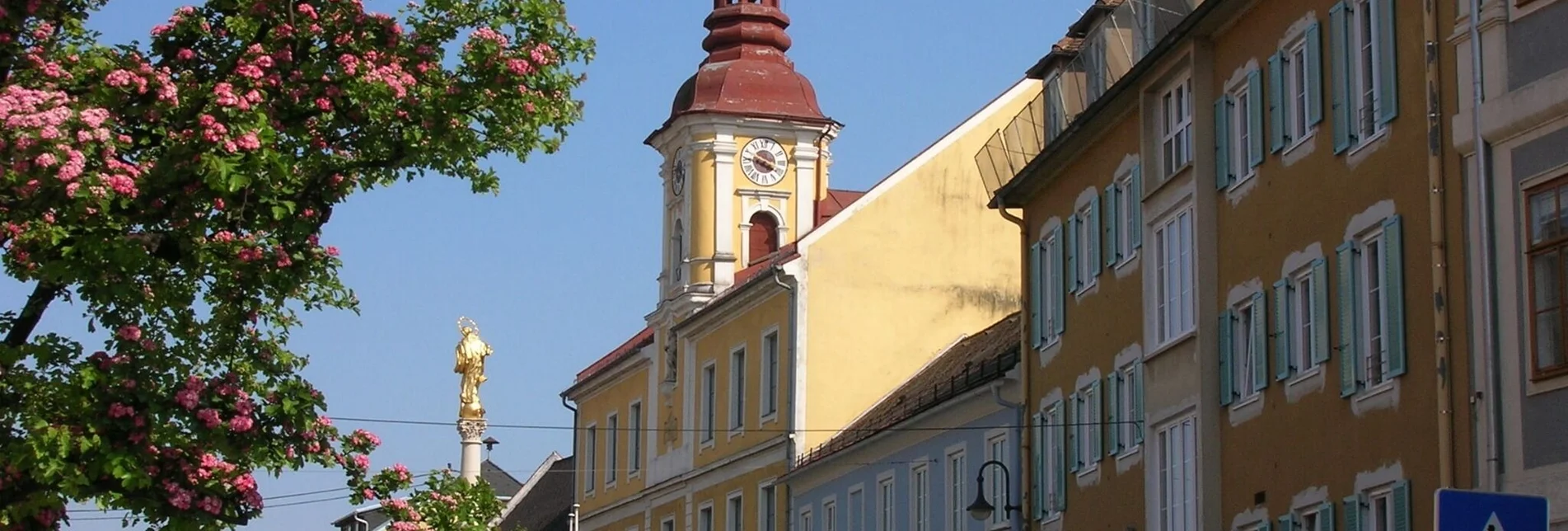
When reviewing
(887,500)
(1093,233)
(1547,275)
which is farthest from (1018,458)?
(1547,275)

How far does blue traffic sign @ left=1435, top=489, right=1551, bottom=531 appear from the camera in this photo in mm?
12531

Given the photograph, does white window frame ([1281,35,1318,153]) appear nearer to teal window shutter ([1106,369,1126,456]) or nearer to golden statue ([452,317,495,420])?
teal window shutter ([1106,369,1126,456])

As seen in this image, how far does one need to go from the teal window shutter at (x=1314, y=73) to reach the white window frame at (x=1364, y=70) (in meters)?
0.68

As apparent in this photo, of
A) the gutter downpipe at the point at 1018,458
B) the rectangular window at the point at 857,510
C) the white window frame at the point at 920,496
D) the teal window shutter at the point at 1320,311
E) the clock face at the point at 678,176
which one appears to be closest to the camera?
the teal window shutter at the point at 1320,311

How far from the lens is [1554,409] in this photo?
60.8 feet

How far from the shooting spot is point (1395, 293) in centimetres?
2194

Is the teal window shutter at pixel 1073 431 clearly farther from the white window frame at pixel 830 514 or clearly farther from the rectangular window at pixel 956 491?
the white window frame at pixel 830 514

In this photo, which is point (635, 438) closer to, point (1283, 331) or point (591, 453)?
point (591, 453)

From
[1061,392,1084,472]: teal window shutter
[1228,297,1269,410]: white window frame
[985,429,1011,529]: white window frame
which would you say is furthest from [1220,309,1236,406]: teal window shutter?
[985,429,1011,529]: white window frame

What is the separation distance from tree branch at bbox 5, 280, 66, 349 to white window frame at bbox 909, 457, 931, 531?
2094cm

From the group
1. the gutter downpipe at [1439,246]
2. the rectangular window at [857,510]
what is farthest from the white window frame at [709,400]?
the gutter downpipe at [1439,246]

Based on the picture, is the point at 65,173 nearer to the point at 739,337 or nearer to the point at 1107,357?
the point at 1107,357

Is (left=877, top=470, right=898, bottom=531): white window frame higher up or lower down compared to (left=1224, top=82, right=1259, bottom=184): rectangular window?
lower down

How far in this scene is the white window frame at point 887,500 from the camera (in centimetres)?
4225
